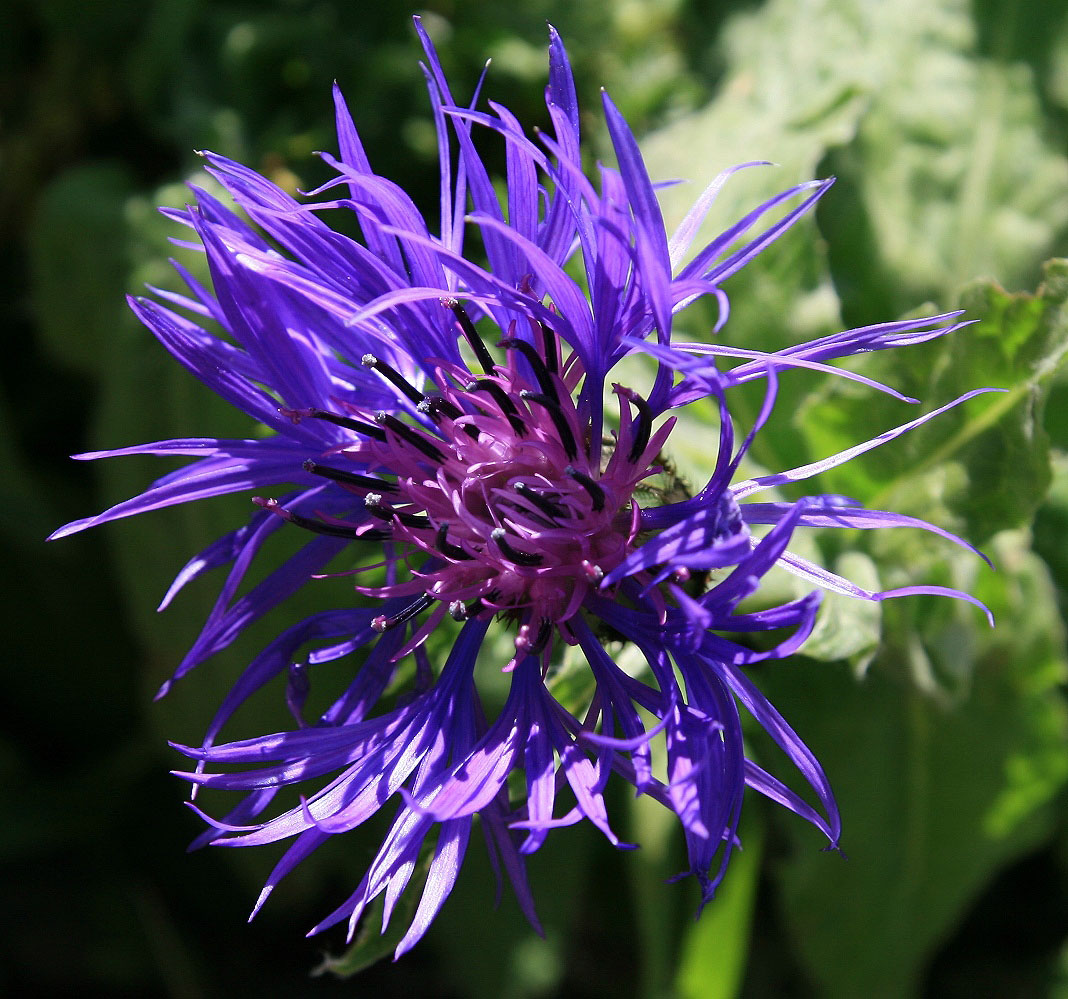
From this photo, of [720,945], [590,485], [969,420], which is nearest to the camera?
[590,485]

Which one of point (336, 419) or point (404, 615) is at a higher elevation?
point (336, 419)

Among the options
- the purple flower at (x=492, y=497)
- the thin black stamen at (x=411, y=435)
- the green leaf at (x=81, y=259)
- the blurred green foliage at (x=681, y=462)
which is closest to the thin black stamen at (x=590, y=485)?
the purple flower at (x=492, y=497)

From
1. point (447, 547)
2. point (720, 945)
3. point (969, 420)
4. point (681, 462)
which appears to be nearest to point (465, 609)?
point (447, 547)

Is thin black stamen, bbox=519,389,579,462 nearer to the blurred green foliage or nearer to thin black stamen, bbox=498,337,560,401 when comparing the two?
thin black stamen, bbox=498,337,560,401

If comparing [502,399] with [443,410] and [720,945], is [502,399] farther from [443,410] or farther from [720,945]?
[720,945]

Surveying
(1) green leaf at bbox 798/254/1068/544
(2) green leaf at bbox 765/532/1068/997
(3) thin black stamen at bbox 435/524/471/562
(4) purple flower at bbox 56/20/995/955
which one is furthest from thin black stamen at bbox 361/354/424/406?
(2) green leaf at bbox 765/532/1068/997

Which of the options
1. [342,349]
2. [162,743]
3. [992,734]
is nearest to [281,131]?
[342,349]

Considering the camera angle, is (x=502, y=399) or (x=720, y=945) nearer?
(x=502, y=399)

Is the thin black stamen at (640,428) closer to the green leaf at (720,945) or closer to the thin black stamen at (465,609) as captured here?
the thin black stamen at (465,609)
